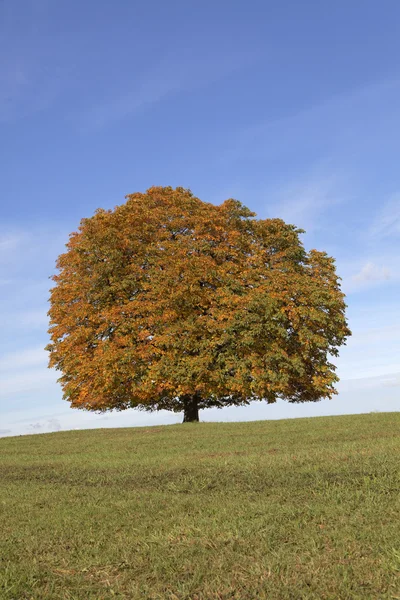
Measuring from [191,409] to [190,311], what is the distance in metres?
6.22

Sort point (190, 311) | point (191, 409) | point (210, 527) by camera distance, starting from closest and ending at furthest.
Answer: point (210, 527)
point (190, 311)
point (191, 409)

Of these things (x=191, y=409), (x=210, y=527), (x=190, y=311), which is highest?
(x=190, y=311)

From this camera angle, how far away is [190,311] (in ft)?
88.6

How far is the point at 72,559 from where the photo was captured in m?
7.66

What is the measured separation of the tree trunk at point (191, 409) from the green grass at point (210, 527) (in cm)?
1349

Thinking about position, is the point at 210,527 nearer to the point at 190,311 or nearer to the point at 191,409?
the point at 190,311

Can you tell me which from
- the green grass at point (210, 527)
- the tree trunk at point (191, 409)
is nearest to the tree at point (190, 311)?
the tree trunk at point (191, 409)

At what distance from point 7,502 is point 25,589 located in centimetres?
536

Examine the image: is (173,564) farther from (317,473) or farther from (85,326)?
(85,326)

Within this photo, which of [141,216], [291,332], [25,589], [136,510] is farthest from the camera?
[141,216]

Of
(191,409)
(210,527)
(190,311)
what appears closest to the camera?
(210,527)

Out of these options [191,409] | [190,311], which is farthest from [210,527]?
[191,409]

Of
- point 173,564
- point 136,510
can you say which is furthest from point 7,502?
point 173,564

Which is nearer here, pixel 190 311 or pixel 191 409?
pixel 190 311
